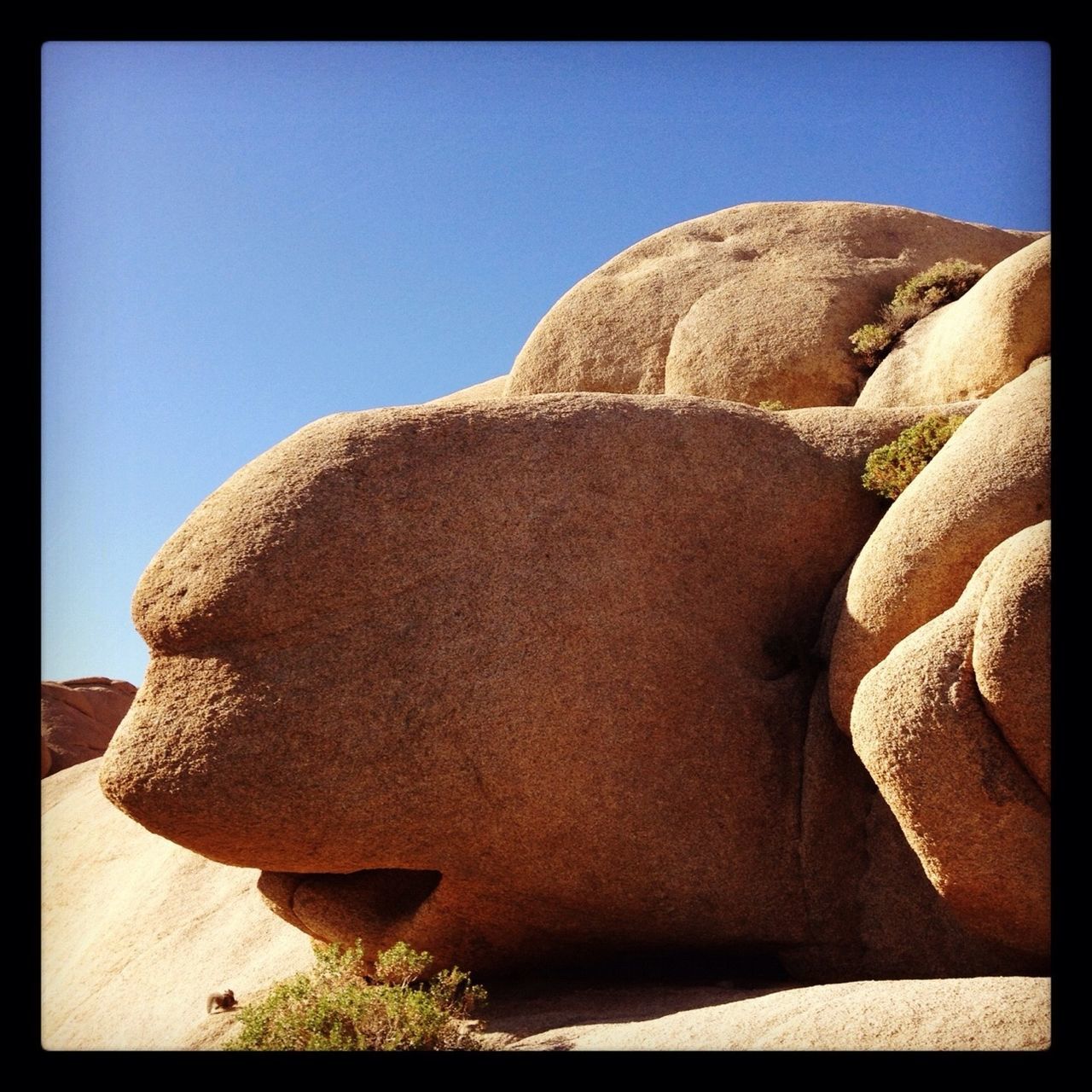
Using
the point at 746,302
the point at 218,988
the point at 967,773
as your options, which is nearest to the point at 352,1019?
the point at 967,773

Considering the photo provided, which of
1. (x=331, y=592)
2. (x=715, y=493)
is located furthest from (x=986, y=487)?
(x=331, y=592)

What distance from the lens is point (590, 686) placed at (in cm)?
913

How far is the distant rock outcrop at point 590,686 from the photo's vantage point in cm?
852

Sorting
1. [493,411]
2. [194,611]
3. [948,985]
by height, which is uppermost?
[493,411]

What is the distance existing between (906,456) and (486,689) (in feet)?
14.3

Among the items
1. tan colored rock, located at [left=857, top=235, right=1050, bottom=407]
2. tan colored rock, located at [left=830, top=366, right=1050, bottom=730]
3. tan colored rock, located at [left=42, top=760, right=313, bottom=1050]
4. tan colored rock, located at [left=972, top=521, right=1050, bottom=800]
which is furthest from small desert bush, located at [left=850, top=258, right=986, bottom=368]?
tan colored rock, located at [left=42, top=760, right=313, bottom=1050]

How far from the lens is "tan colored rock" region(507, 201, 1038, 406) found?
15398 mm

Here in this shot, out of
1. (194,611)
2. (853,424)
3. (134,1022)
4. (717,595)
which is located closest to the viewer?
(194,611)

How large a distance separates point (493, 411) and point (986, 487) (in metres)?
4.13

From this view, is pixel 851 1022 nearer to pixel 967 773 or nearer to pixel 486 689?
pixel 967 773

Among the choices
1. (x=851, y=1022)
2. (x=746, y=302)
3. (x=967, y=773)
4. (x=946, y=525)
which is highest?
(x=746, y=302)
